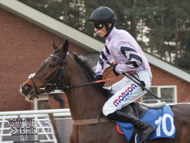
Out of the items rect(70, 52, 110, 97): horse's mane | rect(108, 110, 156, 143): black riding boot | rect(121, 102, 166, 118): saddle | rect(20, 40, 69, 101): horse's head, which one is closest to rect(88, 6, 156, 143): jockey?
rect(108, 110, 156, 143): black riding boot

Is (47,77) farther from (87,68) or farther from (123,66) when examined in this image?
(123,66)

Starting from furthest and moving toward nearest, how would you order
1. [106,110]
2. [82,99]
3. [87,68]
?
[87,68] < [82,99] < [106,110]

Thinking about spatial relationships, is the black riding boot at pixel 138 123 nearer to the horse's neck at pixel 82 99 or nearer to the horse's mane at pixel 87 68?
the horse's neck at pixel 82 99

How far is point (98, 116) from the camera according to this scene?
13.2 ft

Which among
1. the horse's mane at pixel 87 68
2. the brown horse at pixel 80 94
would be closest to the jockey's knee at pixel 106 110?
the brown horse at pixel 80 94

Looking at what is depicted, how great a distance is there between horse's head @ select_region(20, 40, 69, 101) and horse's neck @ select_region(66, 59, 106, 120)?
19 cm

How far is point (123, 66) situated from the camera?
3965 millimetres

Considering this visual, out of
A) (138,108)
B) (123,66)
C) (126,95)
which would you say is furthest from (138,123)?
(123,66)

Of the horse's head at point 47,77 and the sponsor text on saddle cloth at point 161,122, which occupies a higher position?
the horse's head at point 47,77

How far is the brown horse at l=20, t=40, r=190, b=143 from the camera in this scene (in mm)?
3939

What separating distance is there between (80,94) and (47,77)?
1.67 feet

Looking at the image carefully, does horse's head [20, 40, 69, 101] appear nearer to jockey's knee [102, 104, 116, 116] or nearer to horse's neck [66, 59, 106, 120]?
horse's neck [66, 59, 106, 120]

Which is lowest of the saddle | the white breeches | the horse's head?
the saddle

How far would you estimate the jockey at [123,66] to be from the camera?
393cm
